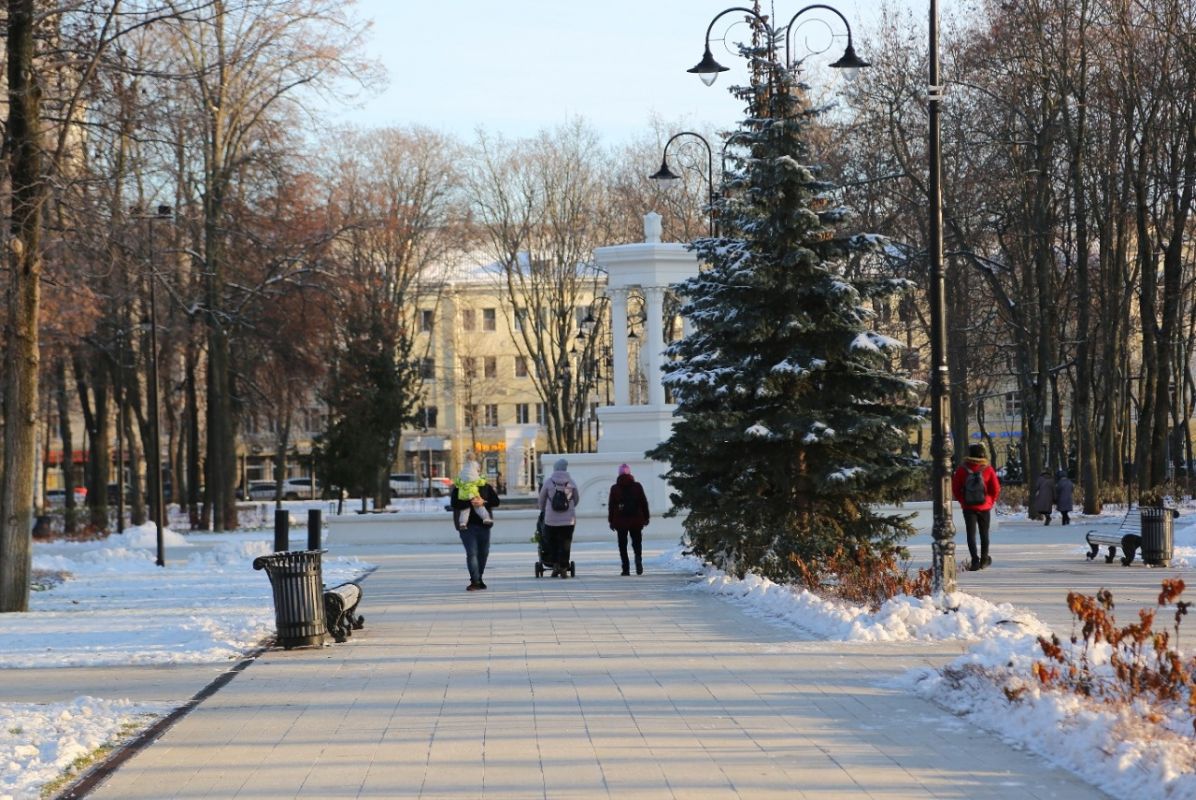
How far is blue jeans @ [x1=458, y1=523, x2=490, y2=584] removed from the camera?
71.1 feet

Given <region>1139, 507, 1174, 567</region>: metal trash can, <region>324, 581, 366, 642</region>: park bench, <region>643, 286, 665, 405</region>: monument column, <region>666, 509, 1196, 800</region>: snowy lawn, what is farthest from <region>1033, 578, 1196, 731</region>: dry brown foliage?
<region>643, 286, 665, 405</region>: monument column

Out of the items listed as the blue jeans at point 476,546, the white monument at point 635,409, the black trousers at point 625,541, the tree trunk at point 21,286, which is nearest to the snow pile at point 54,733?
the tree trunk at point 21,286

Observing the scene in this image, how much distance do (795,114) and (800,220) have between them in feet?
4.55

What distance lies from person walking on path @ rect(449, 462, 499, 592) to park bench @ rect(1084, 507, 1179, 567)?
9534 mm

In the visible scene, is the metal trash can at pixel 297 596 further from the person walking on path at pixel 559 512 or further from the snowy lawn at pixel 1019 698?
the person walking on path at pixel 559 512

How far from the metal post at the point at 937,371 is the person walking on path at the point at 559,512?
7.11 m

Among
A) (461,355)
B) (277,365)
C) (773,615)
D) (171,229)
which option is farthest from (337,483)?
(773,615)

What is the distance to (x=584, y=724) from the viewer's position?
33.2 ft

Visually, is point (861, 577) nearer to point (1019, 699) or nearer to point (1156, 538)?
point (1019, 699)

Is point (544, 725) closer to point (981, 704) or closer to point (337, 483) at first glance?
point (981, 704)

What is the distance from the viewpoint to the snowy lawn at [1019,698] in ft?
25.4

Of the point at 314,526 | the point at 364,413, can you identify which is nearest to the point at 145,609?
the point at 314,526

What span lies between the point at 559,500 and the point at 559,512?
352mm

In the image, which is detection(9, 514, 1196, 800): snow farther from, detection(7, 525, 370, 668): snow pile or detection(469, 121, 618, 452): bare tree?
detection(469, 121, 618, 452): bare tree
